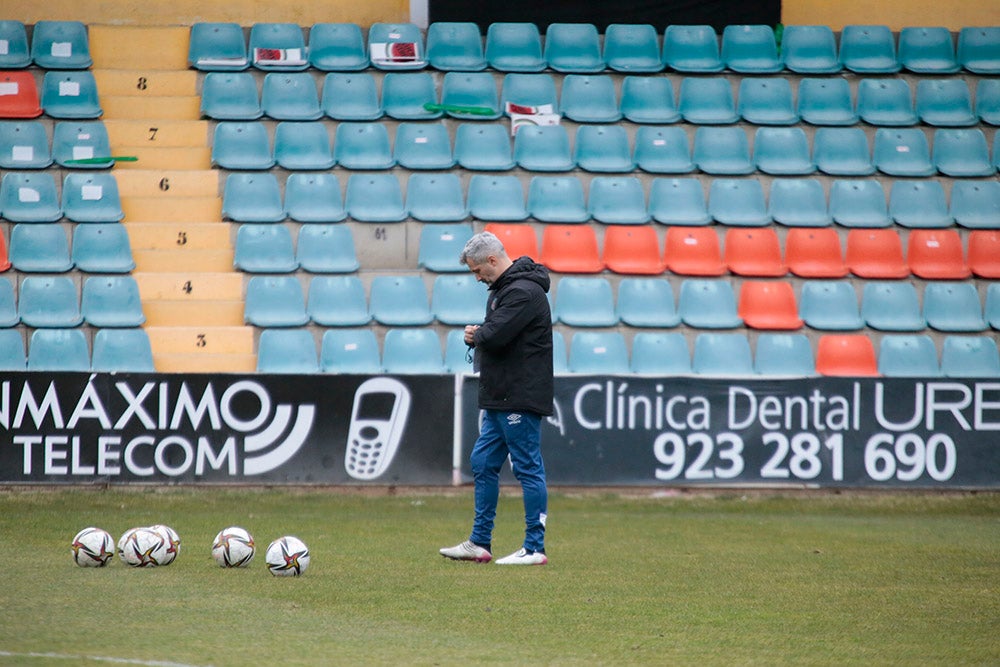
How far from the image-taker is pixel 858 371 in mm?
12031

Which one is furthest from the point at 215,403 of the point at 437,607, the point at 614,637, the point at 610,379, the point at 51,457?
the point at 614,637

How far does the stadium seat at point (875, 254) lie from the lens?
41.8 feet

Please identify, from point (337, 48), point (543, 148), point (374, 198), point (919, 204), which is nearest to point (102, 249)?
point (374, 198)

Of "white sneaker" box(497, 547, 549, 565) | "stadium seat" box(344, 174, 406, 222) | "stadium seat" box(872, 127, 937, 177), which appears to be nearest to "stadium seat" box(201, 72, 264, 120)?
"stadium seat" box(344, 174, 406, 222)

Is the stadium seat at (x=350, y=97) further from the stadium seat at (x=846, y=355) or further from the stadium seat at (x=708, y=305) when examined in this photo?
the stadium seat at (x=846, y=355)

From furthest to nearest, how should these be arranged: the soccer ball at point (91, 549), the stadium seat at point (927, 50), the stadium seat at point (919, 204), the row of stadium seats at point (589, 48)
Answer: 1. the stadium seat at point (927, 50)
2. the row of stadium seats at point (589, 48)
3. the stadium seat at point (919, 204)
4. the soccer ball at point (91, 549)

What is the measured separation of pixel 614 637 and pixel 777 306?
766cm

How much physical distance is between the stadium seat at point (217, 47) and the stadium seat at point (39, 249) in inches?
104

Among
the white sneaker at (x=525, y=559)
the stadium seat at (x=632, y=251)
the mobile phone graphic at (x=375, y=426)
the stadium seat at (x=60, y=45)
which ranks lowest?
the white sneaker at (x=525, y=559)

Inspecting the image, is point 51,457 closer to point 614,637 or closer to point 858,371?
point 614,637

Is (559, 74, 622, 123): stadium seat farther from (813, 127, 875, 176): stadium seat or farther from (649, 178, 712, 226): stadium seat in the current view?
(813, 127, 875, 176): stadium seat

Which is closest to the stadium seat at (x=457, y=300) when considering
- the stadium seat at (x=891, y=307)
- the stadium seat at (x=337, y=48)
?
the stadium seat at (x=337, y=48)

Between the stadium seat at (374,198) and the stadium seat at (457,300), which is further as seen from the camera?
the stadium seat at (374,198)

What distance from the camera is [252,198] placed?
1261 cm
